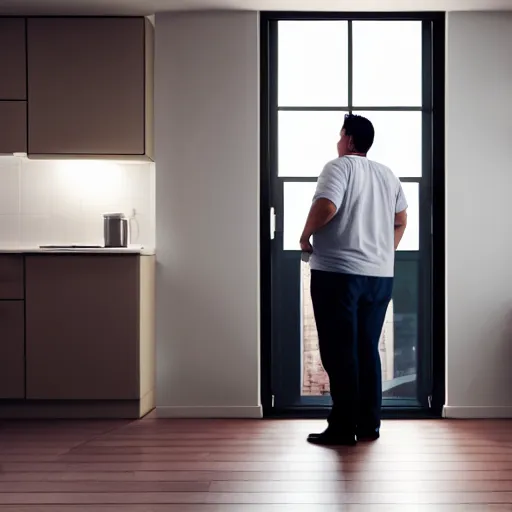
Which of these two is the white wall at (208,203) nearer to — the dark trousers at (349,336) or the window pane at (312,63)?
the window pane at (312,63)

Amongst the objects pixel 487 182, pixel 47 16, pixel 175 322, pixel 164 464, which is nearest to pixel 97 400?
pixel 175 322

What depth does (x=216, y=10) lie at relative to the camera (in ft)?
13.1

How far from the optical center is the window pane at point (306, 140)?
4.08 meters

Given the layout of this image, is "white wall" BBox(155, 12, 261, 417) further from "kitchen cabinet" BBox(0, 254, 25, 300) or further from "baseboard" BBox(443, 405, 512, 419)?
"baseboard" BBox(443, 405, 512, 419)

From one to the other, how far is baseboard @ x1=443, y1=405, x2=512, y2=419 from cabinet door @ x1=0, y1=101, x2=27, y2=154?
263cm

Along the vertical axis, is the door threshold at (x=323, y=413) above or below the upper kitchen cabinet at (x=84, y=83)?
below

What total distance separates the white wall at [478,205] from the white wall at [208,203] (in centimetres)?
104

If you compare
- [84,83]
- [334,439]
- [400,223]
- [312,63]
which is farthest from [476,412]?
[84,83]

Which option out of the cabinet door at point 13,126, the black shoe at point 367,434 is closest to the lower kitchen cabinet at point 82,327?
the cabinet door at point 13,126

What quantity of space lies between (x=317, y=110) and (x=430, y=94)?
614 mm

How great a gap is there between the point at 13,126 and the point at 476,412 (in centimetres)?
285

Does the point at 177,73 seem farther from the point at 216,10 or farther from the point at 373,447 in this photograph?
the point at 373,447

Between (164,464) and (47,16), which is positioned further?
(47,16)

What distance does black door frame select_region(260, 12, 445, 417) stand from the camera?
4.01 metres
